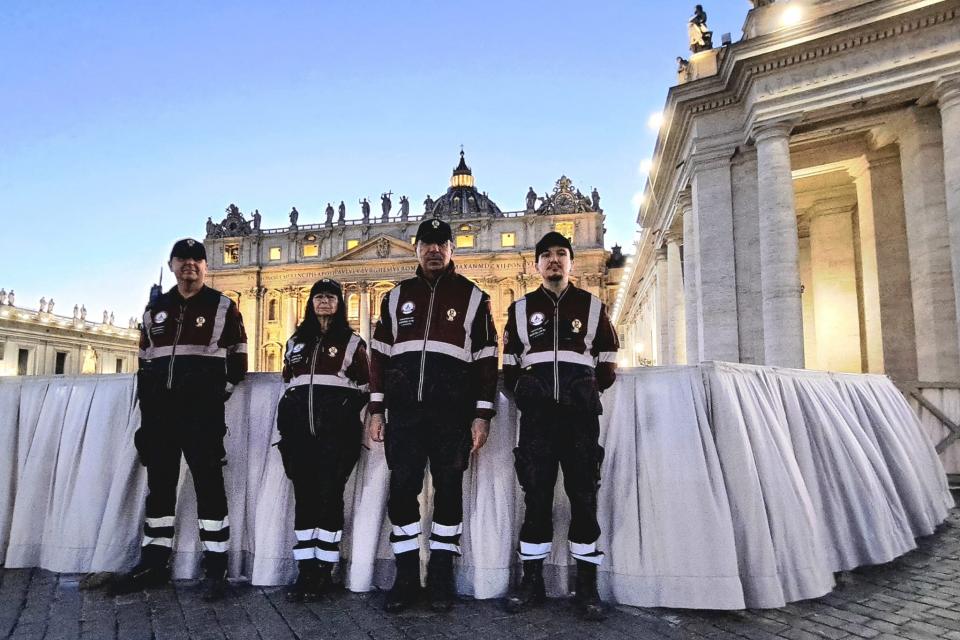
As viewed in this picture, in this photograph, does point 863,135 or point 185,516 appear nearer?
point 185,516

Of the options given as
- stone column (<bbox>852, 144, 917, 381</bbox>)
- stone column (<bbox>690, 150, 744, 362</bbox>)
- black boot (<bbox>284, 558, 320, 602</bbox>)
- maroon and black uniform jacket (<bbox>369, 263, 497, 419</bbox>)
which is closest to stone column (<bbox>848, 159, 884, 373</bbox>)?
stone column (<bbox>852, 144, 917, 381</bbox>)

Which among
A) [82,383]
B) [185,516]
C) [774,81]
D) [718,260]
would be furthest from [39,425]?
[774,81]

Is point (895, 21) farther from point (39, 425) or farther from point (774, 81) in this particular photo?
point (39, 425)

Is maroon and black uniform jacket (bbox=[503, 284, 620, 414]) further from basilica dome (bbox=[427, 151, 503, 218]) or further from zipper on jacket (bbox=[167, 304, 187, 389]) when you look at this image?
basilica dome (bbox=[427, 151, 503, 218])

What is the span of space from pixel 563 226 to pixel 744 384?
178 ft

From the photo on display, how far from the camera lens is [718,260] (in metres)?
13.8

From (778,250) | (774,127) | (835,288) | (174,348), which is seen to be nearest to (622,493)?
(174,348)

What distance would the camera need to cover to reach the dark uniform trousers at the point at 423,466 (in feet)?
11.5

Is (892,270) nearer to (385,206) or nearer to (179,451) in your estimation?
(179,451)

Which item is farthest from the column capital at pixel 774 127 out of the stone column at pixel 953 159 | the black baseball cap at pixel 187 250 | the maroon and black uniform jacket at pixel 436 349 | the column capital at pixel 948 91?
the black baseball cap at pixel 187 250

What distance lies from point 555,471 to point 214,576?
7.33 feet

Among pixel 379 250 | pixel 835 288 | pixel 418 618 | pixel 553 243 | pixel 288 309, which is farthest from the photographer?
pixel 288 309

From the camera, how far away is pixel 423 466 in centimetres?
357

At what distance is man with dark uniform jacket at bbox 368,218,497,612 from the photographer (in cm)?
352
